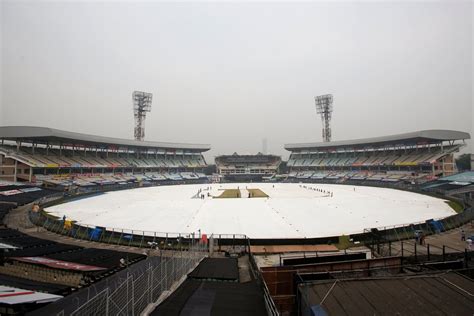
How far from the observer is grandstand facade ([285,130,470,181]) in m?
67.8

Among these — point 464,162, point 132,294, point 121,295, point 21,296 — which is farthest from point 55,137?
point 464,162

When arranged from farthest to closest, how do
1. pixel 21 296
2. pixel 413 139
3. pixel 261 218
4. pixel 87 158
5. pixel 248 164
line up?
pixel 248 164, pixel 87 158, pixel 413 139, pixel 261 218, pixel 21 296

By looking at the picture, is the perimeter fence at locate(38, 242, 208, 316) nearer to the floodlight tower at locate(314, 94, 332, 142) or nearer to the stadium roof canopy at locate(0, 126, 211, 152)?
A: the stadium roof canopy at locate(0, 126, 211, 152)

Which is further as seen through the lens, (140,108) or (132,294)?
(140,108)

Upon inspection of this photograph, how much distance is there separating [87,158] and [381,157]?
92.3 meters

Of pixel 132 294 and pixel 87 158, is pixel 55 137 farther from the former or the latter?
pixel 132 294

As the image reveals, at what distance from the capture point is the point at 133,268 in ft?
36.6

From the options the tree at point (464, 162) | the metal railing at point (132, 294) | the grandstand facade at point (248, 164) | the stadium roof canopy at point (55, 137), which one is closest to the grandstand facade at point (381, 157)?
the grandstand facade at point (248, 164)

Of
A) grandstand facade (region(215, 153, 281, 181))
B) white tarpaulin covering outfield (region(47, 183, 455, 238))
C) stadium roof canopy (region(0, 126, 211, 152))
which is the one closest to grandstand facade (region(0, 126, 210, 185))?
stadium roof canopy (region(0, 126, 211, 152))

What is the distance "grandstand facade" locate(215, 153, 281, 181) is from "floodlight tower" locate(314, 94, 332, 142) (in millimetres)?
22764

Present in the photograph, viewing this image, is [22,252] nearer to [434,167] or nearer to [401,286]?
[401,286]

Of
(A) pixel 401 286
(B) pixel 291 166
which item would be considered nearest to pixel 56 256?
(A) pixel 401 286

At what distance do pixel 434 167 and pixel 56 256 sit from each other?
8163 cm

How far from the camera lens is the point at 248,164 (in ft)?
373
